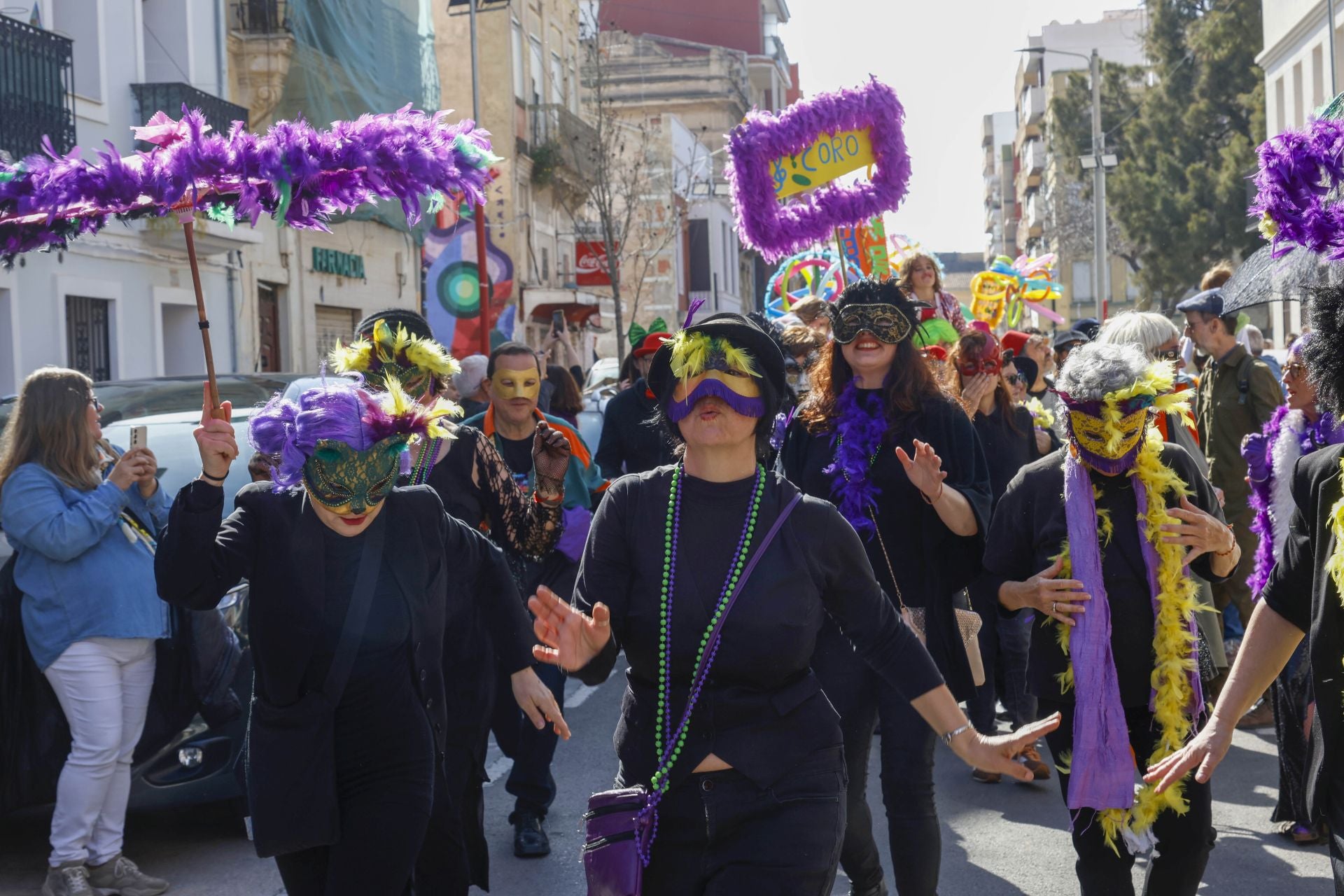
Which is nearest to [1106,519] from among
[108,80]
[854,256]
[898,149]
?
[898,149]

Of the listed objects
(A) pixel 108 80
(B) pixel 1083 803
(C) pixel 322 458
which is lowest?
(B) pixel 1083 803

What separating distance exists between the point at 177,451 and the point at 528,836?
219 cm

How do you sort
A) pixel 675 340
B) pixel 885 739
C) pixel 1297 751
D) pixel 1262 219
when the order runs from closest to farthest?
pixel 1262 219 < pixel 675 340 < pixel 885 739 < pixel 1297 751

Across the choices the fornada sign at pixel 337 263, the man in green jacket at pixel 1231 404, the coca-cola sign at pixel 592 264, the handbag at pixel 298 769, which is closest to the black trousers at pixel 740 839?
the handbag at pixel 298 769

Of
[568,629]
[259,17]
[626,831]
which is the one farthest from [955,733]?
[259,17]

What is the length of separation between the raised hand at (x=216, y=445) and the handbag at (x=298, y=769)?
54 cm

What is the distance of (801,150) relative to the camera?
8.99 meters

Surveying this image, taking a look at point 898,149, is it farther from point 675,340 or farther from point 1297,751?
point 675,340

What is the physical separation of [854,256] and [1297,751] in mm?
4843

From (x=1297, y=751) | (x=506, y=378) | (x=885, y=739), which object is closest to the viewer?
(x=885, y=739)

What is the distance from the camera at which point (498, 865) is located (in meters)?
6.04

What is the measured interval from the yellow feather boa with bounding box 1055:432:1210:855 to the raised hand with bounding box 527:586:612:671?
1.74 metres

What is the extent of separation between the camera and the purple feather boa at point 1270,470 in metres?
6.45

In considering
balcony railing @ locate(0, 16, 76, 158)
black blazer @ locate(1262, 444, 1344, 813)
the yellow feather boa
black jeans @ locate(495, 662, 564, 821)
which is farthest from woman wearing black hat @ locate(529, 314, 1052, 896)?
balcony railing @ locate(0, 16, 76, 158)
